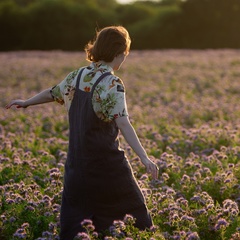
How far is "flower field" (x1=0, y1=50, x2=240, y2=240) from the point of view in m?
5.65

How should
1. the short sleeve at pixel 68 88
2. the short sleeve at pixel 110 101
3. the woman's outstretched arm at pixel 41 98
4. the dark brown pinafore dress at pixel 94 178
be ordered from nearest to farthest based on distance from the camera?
the short sleeve at pixel 110 101 < the dark brown pinafore dress at pixel 94 178 < the short sleeve at pixel 68 88 < the woman's outstretched arm at pixel 41 98

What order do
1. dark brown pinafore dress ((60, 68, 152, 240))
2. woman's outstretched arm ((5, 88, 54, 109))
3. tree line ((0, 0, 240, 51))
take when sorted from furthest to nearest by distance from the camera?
tree line ((0, 0, 240, 51)) → woman's outstretched arm ((5, 88, 54, 109)) → dark brown pinafore dress ((60, 68, 152, 240))

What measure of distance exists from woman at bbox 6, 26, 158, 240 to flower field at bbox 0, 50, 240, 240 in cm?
18

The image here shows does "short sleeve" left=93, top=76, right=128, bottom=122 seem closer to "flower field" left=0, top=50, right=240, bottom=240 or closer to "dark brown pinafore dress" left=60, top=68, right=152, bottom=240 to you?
"dark brown pinafore dress" left=60, top=68, right=152, bottom=240

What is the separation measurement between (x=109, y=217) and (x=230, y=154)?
340 cm

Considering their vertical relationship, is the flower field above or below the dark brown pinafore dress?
below

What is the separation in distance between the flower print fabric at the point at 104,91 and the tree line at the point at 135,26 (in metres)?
44.3

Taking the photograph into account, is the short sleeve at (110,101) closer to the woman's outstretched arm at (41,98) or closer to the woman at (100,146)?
the woman at (100,146)

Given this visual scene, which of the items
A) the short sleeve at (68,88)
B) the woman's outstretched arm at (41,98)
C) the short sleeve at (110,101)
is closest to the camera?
the short sleeve at (110,101)

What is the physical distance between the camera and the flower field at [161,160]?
18.5 feet

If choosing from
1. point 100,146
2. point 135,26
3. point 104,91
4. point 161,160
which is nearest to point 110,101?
point 104,91

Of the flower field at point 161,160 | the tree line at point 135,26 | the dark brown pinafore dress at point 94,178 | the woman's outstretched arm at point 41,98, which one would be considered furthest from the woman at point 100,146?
the tree line at point 135,26

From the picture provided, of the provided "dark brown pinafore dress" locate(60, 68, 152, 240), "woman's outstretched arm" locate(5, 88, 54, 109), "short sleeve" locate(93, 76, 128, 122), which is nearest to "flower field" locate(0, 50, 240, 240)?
"dark brown pinafore dress" locate(60, 68, 152, 240)

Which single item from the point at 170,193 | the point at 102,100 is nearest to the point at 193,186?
the point at 170,193
